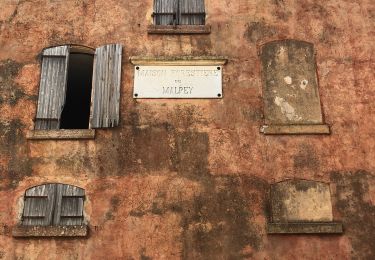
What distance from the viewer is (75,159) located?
10039 mm

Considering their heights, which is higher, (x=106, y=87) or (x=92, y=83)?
(x=92, y=83)

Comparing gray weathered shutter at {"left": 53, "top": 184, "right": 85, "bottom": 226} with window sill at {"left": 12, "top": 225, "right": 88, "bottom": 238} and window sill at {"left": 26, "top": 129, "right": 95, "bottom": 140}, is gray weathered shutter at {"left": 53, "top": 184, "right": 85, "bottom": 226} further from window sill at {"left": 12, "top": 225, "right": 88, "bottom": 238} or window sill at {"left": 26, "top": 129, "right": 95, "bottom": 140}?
window sill at {"left": 26, "top": 129, "right": 95, "bottom": 140}

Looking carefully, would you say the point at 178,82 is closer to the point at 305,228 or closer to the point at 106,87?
the point at 106,87

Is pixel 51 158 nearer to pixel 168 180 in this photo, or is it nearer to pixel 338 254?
pixel 168 180

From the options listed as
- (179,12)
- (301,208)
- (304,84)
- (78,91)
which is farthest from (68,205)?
(304,84)

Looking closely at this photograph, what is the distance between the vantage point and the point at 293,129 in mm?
10266

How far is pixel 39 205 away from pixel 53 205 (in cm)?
28

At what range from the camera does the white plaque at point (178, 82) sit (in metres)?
10.6

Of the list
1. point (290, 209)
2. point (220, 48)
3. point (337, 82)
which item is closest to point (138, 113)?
point (220, 48)

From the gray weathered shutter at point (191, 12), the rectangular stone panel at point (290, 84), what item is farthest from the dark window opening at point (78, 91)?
the rectangular stone panel at point (290, 84)

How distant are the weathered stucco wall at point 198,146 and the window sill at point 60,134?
13cm

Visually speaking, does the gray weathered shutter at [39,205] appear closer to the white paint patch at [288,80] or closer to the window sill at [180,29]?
the window sill at [180,29]

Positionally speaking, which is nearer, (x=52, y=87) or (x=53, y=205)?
(x=53, y=205)

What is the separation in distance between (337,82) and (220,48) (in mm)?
2599
